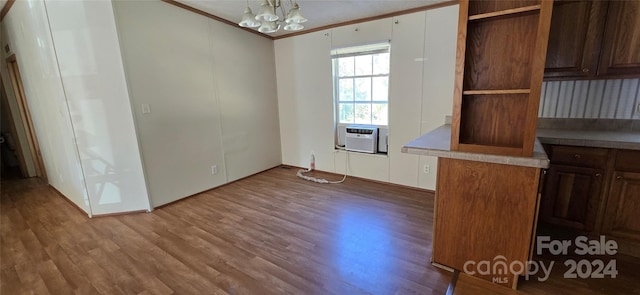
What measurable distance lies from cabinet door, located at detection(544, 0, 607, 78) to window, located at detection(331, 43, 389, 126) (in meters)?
1.65

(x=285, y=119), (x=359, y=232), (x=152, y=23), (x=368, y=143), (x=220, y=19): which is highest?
(x=220, y=19)

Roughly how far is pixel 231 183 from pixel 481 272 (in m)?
3.18

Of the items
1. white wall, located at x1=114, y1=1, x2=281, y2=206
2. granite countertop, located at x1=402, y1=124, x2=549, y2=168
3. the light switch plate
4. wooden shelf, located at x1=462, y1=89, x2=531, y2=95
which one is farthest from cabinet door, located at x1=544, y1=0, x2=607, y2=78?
the light switch plate

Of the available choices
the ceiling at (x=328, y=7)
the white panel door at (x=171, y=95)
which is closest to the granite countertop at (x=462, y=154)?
the ceiling at (x=328, y=7)

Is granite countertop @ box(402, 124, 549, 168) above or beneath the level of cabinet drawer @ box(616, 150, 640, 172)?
above

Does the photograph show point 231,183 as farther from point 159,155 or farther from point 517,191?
point 517,191

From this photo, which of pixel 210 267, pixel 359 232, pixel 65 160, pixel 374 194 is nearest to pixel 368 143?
pixel 374 194

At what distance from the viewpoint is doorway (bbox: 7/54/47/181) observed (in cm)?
380

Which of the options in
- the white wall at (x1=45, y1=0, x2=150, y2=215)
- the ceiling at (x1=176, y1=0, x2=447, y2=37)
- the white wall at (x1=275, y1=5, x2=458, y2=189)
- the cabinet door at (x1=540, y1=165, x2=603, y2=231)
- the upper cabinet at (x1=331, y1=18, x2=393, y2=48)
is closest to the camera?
the cabinet door at (x1=540, y1=165, x2=603, y2=231)

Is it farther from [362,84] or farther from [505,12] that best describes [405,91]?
[505,12]

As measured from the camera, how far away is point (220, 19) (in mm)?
3395

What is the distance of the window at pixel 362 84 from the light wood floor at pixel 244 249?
115 centimetres

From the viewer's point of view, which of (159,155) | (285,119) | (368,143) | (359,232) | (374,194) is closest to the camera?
(359,232)

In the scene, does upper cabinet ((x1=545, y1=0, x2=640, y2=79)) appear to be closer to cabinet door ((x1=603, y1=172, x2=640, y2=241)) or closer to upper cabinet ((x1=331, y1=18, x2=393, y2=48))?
cabinet door ((x1=603, y1=172, x2=640, y2=241))
